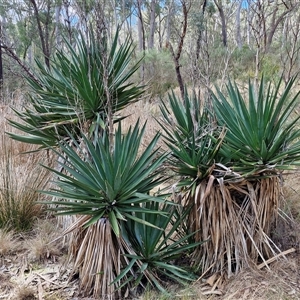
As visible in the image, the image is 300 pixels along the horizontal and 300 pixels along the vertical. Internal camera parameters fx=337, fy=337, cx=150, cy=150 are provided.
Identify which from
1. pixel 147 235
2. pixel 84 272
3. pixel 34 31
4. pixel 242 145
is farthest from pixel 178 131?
pixel 34 31

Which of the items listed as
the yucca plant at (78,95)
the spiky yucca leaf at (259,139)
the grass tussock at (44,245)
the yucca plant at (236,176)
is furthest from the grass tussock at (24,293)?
the spiky yucca leaf at (259,139)

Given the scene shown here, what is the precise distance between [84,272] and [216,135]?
5.14 feet

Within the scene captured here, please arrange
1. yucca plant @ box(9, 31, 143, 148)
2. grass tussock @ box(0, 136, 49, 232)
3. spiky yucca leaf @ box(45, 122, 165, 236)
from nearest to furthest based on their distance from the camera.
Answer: spiky yucca leaf @ box(45, 122, 165, 236), yucca plant @ box(9, 31, 143, 148), grass tussock @ box(0, 136, 49, 232)

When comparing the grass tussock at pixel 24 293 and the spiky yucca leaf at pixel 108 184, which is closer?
the spiky yucca leaf at pixel 108 184

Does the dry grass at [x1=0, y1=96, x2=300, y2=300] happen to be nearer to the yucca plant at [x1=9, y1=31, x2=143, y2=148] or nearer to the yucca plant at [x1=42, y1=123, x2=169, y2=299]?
the yucca plant at [x1=42, y1=123, x2=169, y2=299]

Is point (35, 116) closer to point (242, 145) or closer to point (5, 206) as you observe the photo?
point (5, 206)

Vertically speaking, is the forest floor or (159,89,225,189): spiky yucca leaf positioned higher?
(159,89,225,189): spiky yucca leaf

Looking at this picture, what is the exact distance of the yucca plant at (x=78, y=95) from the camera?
3.20 metres

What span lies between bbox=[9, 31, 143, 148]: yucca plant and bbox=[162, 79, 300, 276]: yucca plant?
33.3 inches

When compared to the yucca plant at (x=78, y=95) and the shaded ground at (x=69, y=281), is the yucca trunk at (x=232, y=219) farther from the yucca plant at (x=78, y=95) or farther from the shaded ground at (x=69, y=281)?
the yucca plant at (x=78, y=95)

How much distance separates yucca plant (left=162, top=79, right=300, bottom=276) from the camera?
2.58 metres

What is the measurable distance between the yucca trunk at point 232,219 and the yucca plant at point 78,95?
1158mm

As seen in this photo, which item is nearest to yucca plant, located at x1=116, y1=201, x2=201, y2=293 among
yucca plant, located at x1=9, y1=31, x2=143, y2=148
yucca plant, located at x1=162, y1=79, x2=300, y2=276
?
yucca plant, located at x1=162, y1=79, x2=300, y2=276

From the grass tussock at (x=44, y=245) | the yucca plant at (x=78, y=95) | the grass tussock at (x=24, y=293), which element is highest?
the yucca plant at (x=78, y=95)
